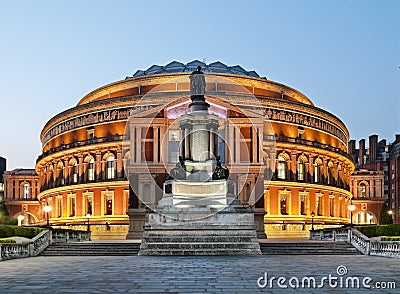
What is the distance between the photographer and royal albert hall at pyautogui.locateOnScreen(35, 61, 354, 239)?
66812mm

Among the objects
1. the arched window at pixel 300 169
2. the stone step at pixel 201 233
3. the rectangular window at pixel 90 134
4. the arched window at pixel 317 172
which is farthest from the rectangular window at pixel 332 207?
the stone step at pixel 201 233

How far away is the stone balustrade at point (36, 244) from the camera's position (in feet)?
100

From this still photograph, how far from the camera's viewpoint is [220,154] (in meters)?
68.9

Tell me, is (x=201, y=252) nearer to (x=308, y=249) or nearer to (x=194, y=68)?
(x=308, y=249)

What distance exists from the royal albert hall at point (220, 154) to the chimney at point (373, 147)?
Answer: 4264 cm

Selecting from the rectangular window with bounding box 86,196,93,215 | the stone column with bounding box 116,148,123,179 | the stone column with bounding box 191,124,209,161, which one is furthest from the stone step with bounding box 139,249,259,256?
the rectangular window with bounding box 86,196,93,215

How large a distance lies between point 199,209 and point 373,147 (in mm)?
99981

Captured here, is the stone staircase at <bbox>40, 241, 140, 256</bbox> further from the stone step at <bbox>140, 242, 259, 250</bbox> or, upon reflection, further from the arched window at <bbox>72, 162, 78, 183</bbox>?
the arched window at <bbox>72, 162, 78, 183</bbox>

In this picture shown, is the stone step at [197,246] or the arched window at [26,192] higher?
the stone step at [197,246]

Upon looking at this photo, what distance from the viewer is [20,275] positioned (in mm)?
20172

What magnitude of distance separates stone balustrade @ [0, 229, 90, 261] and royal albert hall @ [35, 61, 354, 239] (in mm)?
18724

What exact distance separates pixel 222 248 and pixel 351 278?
13.8m

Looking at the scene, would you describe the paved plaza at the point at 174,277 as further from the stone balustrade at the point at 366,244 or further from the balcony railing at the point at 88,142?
the balcony railing at the point at 88,142

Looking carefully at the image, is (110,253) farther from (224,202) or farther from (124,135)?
(124,135)
